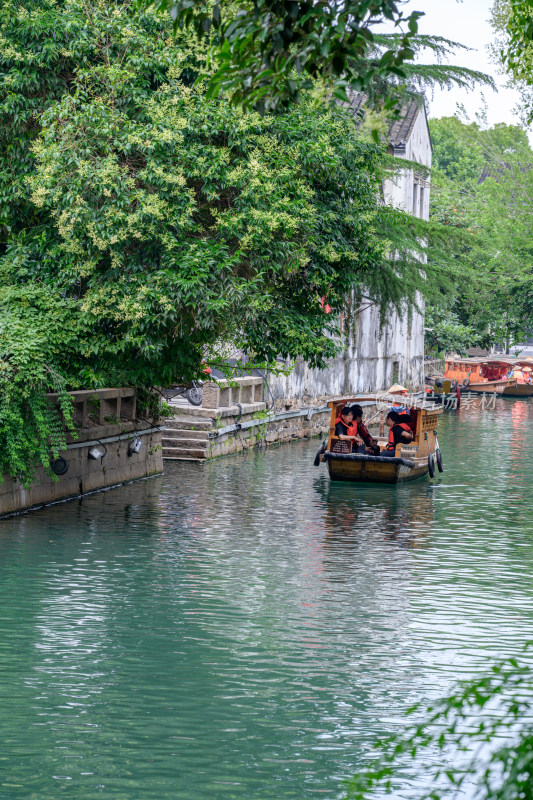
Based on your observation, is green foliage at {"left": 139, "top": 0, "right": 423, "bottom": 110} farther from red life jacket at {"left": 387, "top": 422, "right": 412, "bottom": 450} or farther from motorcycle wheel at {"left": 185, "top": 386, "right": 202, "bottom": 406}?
motorcycle wheel at {"left": 185, "top": 386, "right": 202, "bottom": 406}

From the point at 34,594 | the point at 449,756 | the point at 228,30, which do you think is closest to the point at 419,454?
the point at 34,594

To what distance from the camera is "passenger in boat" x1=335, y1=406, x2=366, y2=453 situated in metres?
25.0

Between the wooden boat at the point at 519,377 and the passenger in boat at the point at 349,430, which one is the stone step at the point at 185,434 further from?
the wooden boat at the point at 519,377

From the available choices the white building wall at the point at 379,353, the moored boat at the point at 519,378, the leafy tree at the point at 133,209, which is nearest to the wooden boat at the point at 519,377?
the moored boat at the point at 519,378

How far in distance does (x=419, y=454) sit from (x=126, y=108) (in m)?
10.8

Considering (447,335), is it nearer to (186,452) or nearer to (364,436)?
(186,452)

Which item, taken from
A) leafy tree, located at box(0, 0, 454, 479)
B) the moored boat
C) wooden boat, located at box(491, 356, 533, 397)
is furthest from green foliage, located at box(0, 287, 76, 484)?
the moored boat

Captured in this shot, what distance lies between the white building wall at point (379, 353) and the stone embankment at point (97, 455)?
30.1 feet

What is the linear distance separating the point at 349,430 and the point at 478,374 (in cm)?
3125

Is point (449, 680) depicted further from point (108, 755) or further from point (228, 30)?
point (228, 30)

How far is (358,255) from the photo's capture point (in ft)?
69.7

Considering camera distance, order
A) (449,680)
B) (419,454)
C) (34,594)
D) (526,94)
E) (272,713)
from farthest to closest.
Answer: (526,94) < (419,454) < (34,594) < (449,680) < (272,713)

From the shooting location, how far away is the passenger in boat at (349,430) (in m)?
25.0

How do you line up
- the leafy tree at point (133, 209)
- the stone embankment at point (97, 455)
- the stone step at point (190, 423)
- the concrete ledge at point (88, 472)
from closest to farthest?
the leafy tree at point (133, 209), the concrete ledge at point (88, 472), the stone embankment at point (97, 455), the stone step at point (190, 423)
